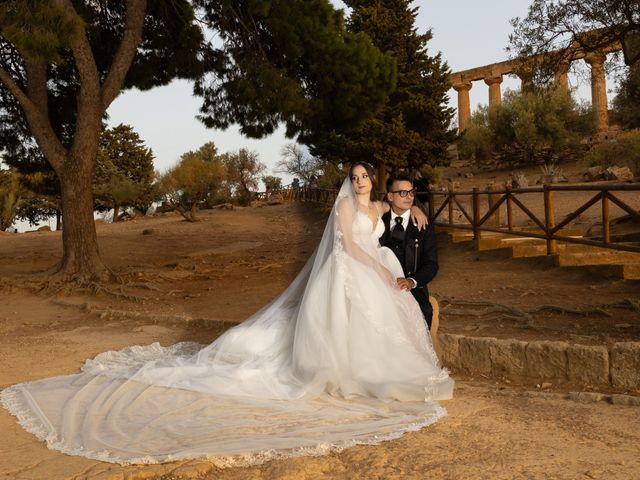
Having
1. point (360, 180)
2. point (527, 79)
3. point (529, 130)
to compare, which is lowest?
point (360, 180)

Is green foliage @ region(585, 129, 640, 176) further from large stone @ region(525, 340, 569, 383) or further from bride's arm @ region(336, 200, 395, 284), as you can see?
bride's arm @ region(336, 200, 395, 284)

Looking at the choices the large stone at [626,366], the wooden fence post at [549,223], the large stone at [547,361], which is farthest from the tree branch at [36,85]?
the large stone at [626,366]

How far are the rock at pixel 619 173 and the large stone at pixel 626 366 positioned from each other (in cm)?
1783

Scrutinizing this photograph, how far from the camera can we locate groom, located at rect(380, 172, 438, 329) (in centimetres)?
475

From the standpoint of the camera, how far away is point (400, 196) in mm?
4758

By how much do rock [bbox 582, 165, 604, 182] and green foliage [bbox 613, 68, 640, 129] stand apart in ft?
7.29

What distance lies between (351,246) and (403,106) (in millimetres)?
22663

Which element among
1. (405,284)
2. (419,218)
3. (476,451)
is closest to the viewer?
(476,451)

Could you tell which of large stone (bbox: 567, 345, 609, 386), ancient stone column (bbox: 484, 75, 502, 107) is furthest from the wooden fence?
ancient stone column (bbox: 484, 75, 502, 107)

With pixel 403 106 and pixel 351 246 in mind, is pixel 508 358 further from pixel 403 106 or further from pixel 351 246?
pixel 403 106

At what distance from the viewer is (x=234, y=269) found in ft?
42.9

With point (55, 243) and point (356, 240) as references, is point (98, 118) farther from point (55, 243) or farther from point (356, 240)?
point (55, 243)

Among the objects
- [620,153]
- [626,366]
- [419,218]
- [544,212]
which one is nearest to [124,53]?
[419,218]

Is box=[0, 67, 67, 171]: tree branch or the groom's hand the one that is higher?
box=[0, 67, 67, 171]: tree branch
